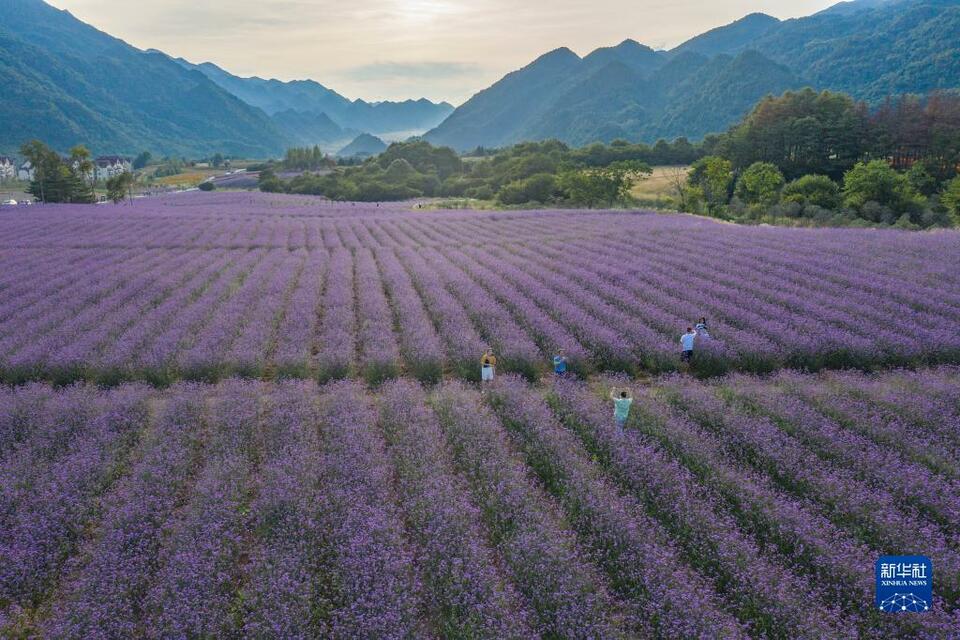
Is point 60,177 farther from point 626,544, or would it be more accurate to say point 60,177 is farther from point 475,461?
point 626,544

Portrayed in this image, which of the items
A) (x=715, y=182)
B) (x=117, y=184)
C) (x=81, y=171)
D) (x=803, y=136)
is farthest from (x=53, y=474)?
(x=803, y=136)

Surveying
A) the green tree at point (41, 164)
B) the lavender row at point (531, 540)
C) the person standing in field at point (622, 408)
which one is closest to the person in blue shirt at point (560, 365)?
the person standing in field at point (622, 408)

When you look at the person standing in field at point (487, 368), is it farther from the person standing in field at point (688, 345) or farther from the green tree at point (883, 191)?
the green tree at point (883, 191)

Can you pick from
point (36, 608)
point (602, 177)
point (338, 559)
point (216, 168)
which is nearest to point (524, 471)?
point (338, 559)

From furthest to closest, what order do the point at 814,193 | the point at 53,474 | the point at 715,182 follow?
the point at 715,182, the point at 814,193, the point at 53,474

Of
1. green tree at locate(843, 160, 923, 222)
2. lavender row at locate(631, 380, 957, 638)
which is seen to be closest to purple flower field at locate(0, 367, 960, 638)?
lavender row at locate(631, 380, 957, 638)

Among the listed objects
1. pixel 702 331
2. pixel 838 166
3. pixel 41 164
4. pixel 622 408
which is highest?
pixel 41 164

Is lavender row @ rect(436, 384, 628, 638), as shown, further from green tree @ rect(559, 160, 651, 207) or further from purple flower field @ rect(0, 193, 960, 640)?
green tree @ rect(559, 160, 651, 207)
